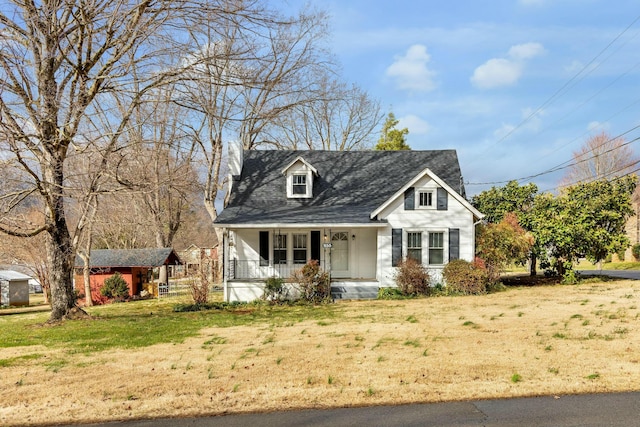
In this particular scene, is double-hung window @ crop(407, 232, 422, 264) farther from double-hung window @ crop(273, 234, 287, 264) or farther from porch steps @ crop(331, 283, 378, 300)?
double-hung window @ crop(273, 234, 287, 264)

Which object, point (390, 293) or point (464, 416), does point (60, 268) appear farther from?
point (464, 416)

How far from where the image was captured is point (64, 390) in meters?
6.58

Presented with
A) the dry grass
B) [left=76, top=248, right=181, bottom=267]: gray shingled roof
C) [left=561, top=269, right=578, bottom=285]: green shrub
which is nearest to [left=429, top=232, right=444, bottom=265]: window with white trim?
[left=561, top=269, right=578, bottom=285]: green shrub

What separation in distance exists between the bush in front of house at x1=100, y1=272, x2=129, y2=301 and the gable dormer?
1216cm

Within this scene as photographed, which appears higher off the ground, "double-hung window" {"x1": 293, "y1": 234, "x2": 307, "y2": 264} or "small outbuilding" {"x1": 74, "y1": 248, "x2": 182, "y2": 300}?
"double-hung window" {"x1": 293, "y1": 234, "x2": 307, "y2": 264}

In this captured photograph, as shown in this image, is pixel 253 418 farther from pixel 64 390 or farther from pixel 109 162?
pixel 109 162

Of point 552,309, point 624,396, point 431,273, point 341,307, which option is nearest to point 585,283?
point 431,273

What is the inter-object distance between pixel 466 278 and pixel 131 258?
1908 cm

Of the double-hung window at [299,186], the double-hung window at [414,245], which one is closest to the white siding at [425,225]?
the double-hung window at [414,245]

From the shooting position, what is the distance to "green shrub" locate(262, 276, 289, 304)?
18.0m

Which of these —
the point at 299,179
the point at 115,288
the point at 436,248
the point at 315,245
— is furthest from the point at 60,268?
the point at 115,288

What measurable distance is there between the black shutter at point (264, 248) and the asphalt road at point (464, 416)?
1448 cm

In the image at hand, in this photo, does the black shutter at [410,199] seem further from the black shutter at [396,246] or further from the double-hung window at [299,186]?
the double-hung window at [299,186]

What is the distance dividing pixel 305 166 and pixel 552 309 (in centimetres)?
1118
